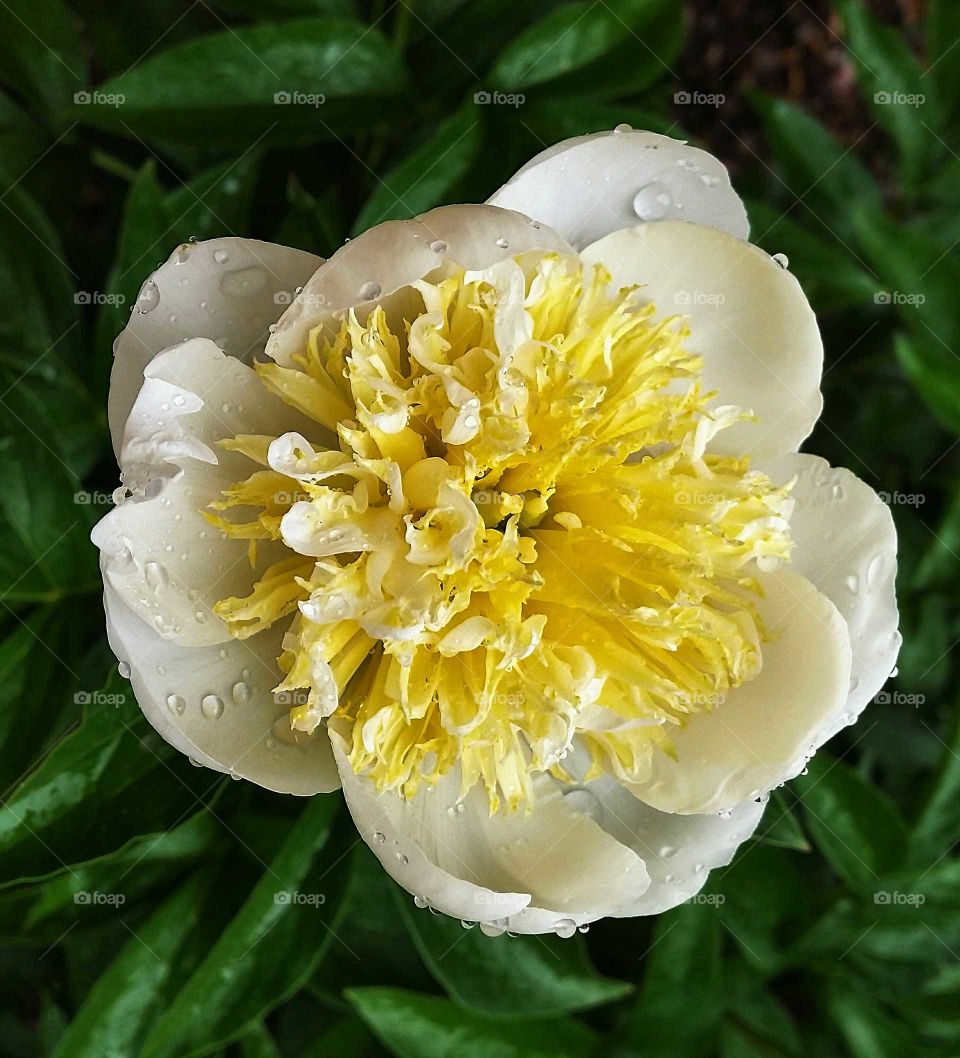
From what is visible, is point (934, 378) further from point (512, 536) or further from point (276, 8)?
point (276, 8)

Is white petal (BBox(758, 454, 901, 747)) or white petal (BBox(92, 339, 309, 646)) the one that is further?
white petal (BBox(758, 454, 901, 747))

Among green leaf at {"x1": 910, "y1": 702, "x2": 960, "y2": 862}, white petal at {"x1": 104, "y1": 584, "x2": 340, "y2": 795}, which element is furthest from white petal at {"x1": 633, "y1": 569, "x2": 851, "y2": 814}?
green leaf at {"x1": 910, "y1": 702, "x2": 960, "y2": 862}

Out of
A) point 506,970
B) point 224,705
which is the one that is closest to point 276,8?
point 224,705

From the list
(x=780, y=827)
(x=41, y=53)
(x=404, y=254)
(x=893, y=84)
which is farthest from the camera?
(x=893, y=84)

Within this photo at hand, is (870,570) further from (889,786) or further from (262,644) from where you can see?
(889,786)

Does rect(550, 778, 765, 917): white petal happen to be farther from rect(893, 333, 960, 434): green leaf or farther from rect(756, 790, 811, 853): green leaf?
rect(893, 333, 960, 434): green leaf

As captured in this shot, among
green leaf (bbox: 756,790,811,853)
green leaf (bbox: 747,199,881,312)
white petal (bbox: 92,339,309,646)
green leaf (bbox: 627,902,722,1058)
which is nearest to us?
white petal (bbox: 92,339,309,646)
